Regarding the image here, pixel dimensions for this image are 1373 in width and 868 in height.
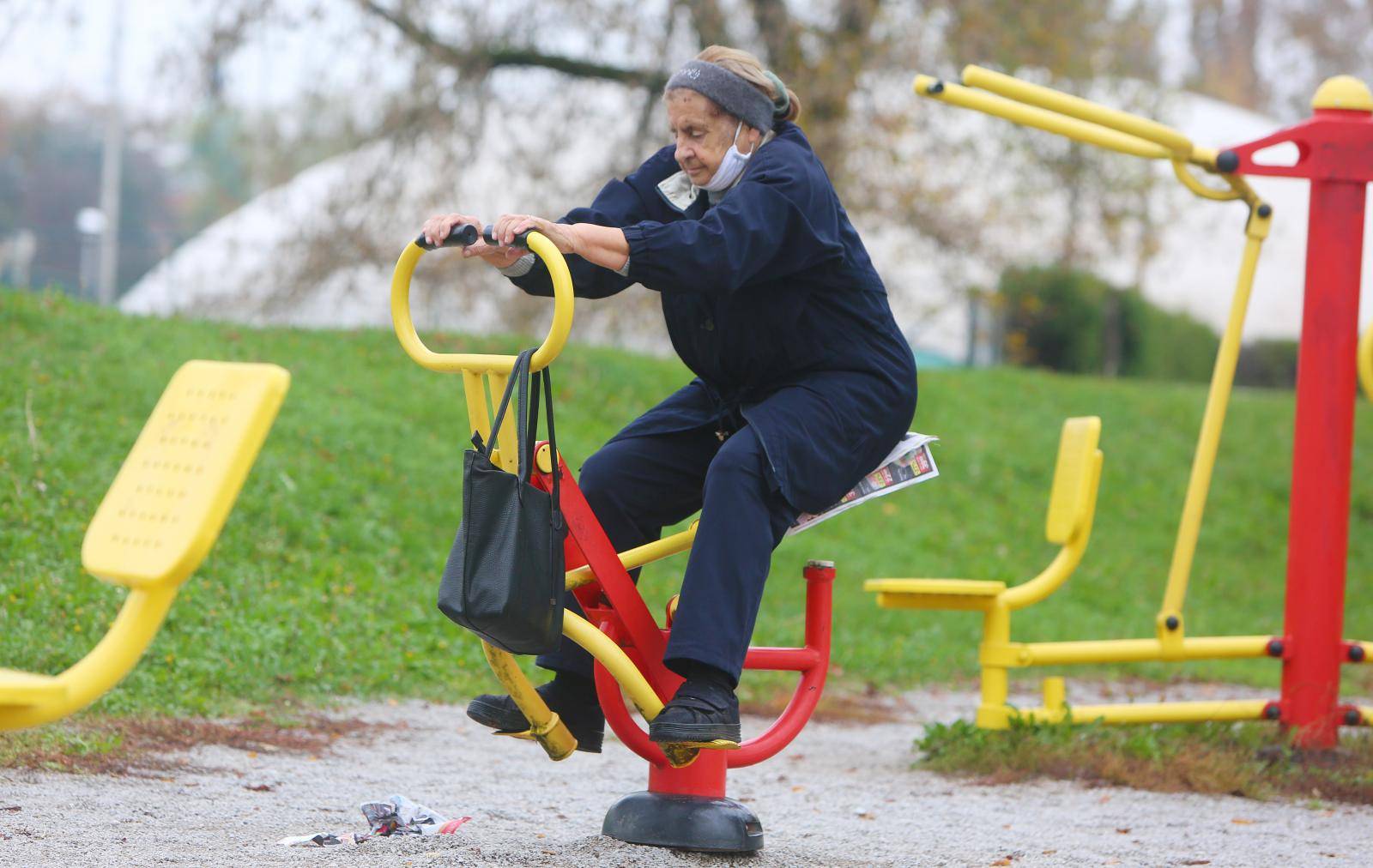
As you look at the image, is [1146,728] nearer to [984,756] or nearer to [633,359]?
[984,756]

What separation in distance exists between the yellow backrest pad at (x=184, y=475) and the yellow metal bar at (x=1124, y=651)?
10.7 ft

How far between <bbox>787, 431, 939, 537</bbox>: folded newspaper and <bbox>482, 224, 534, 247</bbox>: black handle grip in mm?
951

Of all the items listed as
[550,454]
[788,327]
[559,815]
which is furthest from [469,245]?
[559,815]

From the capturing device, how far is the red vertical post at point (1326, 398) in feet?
16.6

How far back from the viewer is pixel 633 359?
10.3 meters

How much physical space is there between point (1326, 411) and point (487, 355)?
3168mm

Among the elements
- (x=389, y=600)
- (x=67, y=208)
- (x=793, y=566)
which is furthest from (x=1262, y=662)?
(x=67, y=208)

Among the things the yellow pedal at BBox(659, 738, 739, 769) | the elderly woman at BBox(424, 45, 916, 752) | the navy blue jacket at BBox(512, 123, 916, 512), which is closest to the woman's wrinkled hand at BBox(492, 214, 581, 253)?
the elderly woman at BBox(424, 45, 916, 752)

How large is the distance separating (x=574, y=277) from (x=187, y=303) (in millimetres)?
11246

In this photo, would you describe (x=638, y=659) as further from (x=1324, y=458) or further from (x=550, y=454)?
(x=1324, y=458)

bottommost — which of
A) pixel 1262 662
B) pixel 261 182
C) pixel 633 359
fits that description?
pixel 1262 662

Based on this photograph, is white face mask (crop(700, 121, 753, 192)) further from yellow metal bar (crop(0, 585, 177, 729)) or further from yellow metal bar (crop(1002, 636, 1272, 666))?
yellow metal bar (crop(1002, 636, 1272, 666))

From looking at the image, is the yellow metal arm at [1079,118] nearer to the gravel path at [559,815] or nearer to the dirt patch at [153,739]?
the gravel path at [559,815]

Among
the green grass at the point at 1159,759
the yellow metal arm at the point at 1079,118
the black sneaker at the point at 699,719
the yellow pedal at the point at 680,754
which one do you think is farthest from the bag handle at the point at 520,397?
the green grass at the point at 1159,759
